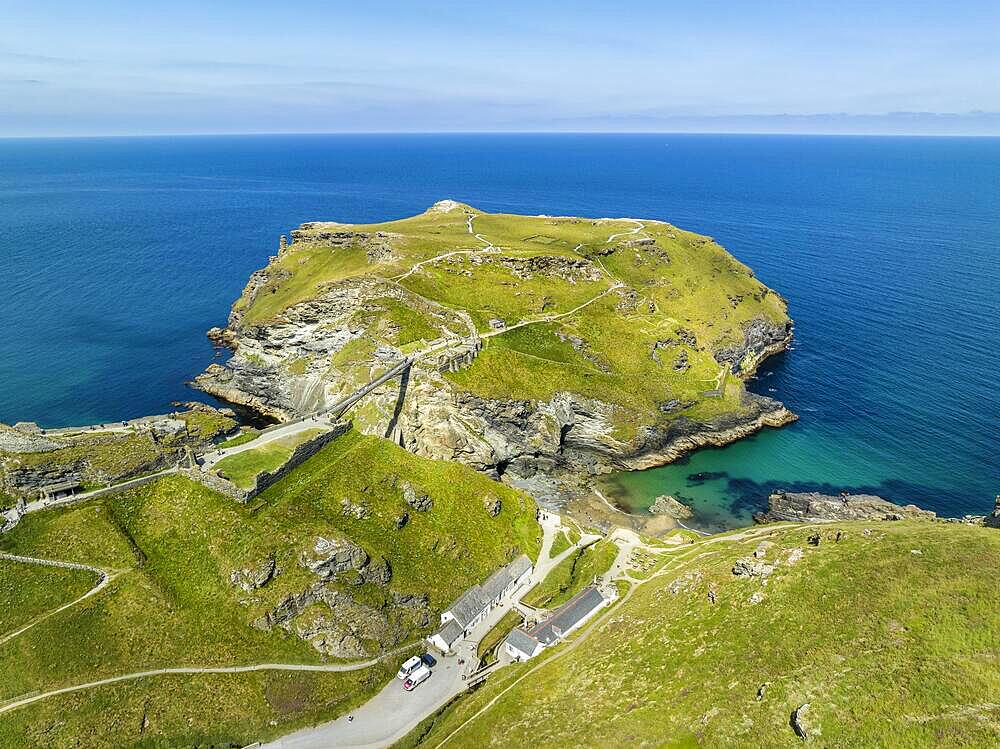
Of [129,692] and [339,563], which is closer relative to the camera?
[129,692]

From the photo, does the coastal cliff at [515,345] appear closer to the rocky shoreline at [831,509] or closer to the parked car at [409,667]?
the rocky shoreline at [831,509]

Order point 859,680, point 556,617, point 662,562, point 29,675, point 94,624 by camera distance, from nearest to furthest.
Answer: point 859,680
point 29,675
point 94,624
point 556,617
point 662,562

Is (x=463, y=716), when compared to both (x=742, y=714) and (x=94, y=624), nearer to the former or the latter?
(x=742, y=714)

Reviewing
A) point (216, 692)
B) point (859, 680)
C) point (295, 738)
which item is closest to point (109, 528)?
point (216, 692)

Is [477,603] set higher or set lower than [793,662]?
lower

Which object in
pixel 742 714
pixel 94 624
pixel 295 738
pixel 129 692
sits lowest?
pixel 295 738

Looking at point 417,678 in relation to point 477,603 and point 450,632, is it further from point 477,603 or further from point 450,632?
point 477,603

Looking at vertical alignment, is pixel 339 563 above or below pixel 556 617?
above

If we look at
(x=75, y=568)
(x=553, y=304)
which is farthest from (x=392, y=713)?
(x=553, y=304)
